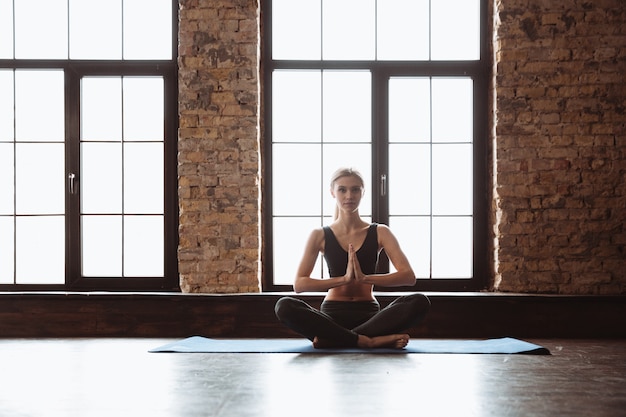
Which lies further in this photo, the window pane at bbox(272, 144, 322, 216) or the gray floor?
the window pane at bbox(272, 144, 322, 216)

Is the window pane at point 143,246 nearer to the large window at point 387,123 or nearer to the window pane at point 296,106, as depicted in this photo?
the large window at point 387,123

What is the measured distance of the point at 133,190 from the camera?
5.84 metres

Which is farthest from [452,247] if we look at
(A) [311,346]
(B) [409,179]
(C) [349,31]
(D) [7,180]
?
(D) [7,180]

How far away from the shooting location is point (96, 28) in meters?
5.86

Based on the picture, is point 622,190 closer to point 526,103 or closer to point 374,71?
A: point 526,103

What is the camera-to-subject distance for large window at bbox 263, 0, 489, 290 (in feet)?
19.1

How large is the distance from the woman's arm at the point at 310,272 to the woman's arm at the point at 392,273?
14 centimetres

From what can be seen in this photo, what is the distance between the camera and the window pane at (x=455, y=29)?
19.2 ft

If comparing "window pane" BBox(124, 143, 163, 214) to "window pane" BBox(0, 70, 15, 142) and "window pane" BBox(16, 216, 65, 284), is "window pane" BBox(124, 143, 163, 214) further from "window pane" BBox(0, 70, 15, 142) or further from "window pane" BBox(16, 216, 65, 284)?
"window pane" BBox(0, 70, 15, 142)

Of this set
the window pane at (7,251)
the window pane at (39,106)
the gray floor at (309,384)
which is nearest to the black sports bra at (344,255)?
the gray floor at (309,384)

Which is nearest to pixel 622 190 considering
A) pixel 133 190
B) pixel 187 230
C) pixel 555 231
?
pixel 555 231

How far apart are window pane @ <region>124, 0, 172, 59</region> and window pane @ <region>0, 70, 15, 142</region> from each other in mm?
983

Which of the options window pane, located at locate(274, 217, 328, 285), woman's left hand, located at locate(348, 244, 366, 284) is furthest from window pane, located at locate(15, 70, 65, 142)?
woman's left hand, located at locate(348, 244, 366, 284)

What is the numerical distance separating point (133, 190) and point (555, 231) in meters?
3.33
